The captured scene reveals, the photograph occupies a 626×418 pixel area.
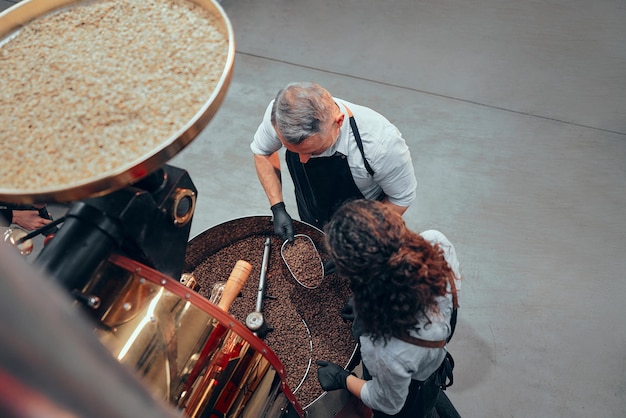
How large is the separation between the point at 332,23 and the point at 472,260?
8.44 feet

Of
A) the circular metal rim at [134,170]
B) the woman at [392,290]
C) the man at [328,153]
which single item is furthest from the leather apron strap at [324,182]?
the circular metal rim at [134,170]

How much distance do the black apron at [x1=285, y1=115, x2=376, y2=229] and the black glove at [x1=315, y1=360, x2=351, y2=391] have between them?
2.54 feet

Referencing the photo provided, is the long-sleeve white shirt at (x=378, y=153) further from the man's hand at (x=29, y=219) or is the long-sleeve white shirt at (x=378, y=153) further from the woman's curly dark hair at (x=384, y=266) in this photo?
the man's hand at (x=29, y=219)

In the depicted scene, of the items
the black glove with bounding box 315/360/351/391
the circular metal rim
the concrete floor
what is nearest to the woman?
the black glove with bounding box 315/360/351/391

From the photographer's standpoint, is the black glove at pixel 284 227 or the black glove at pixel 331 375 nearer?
the black glove at pixel 331 375

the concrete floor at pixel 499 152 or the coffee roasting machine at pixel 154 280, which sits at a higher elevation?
the coffee roasting machine at pixel 154 280

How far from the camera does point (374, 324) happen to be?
5.64 ft

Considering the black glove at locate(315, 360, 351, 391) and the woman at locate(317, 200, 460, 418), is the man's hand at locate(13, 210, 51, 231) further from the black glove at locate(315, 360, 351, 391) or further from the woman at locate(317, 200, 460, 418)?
the woman at locate(317, 200, 460, 418)

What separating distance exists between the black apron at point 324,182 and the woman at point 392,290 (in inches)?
20.4

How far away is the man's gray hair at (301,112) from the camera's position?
1943 mm

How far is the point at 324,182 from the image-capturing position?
Result: 2.38 metres

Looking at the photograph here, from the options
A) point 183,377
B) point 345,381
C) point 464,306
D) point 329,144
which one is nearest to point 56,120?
point 183,377

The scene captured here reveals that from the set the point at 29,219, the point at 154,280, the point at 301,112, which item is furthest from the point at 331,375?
the point at 29,219

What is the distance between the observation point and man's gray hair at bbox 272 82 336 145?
1.94 metres
